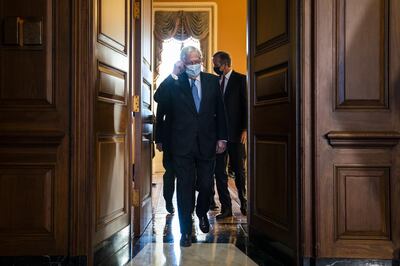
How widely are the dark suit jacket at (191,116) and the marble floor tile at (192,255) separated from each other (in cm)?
64

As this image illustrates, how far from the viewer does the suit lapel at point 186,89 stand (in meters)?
2.66

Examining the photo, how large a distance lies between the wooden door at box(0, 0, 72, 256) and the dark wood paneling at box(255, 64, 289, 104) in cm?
125

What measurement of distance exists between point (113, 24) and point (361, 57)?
1521 millimetres

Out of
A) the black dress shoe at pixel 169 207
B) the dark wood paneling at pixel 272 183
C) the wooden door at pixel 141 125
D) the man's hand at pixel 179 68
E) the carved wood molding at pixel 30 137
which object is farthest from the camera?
the black dress shoe at pixel 169 207

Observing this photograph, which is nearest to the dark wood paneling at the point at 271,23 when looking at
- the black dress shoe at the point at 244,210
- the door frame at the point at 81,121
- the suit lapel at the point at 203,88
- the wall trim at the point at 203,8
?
the suit lapel at the point at 203,88

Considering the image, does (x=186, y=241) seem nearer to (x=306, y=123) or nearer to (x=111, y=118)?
(x=111, y=118)

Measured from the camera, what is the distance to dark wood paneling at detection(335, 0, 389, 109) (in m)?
2.15

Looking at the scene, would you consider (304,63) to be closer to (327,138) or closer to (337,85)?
(337,85)

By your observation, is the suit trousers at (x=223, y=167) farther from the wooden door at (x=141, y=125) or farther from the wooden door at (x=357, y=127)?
the wooden door at (x=357, y=127)

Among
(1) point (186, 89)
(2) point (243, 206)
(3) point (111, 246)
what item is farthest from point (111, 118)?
(2) point (243, 206)

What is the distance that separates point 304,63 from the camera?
2145 mm

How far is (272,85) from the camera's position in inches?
98.2

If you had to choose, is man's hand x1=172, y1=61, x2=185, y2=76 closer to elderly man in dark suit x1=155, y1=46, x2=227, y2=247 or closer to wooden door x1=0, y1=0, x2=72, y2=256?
elderly man in dark suit x1=155, y1=46, x2=227, y2=247

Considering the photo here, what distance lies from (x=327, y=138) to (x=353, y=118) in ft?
0.63
